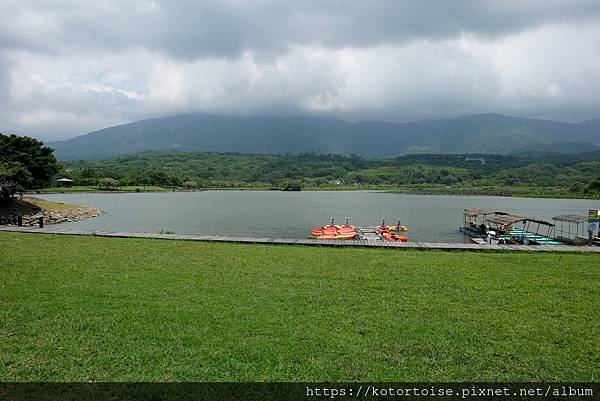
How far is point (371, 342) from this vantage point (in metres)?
6.09

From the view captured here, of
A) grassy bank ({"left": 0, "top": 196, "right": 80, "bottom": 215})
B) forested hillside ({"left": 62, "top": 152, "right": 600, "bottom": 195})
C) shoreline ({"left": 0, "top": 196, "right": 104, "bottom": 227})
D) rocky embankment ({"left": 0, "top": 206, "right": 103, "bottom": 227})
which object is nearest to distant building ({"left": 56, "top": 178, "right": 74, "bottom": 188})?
forested hillside ({"left": 62, "top": 152, "right": 600, "bottom": 195})

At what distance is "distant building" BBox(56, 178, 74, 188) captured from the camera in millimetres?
116488

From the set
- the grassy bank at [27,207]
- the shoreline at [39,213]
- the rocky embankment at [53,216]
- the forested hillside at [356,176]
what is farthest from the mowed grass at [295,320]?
the forested hillside at [356,176]

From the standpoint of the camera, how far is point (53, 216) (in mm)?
43375

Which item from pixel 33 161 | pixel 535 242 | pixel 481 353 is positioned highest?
pixel 33 161

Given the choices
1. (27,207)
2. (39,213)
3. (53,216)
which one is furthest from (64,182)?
(39,213)

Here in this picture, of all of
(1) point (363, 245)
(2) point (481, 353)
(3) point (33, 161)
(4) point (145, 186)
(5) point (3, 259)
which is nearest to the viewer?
(2) point (481, 353)

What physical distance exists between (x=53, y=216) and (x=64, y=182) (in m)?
88.1

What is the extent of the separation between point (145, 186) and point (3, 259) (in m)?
130

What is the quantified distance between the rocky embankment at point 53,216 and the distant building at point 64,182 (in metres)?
70.9

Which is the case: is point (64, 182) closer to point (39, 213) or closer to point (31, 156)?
point (31, 156)

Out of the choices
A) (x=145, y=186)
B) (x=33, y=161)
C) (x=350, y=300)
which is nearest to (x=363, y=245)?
(x=350, y=300)

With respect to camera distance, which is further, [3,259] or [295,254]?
[295,254]

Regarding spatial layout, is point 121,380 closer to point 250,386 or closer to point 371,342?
point 250,386
